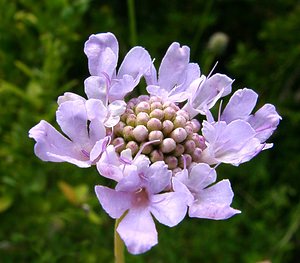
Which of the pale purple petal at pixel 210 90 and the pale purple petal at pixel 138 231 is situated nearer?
the pale purple petal at pixel 138 231

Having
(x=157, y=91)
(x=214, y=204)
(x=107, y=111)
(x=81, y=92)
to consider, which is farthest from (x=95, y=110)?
(x=81, y=92)

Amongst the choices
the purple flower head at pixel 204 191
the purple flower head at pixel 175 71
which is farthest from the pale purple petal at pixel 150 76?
the purple flower head at pixel 204 191

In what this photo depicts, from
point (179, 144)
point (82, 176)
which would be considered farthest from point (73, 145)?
point (82, 176)

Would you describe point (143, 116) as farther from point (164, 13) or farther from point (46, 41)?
point (164, 13)

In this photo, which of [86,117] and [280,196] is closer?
[86,117]

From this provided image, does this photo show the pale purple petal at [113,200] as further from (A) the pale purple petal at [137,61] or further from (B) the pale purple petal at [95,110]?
(A) the pale purple petal at [137,61]

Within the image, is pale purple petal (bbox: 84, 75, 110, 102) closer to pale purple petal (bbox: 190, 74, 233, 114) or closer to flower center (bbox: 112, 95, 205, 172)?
flower center (bbox: 112, 95, 205, 172)

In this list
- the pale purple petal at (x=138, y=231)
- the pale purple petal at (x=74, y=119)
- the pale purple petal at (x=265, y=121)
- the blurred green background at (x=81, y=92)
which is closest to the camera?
the pale purple petal at (x=138, y=231)
